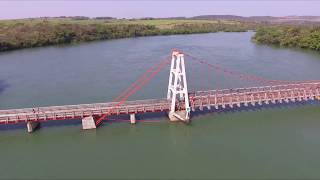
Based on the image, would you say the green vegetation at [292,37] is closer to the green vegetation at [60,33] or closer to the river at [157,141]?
the river at [157,141]

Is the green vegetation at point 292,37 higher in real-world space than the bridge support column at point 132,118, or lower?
higher

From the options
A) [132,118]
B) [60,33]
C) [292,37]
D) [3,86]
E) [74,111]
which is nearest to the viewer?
[74,111]

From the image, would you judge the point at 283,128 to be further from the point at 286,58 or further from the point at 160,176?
the point at 286,58

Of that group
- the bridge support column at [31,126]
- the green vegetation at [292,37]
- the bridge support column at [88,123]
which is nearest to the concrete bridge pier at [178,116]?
the bridge support column at [88,123]

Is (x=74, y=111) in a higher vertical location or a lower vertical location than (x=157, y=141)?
higher

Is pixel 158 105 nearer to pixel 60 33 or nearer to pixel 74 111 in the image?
pixel 74 111

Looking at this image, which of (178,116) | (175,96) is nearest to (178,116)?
(178,116)

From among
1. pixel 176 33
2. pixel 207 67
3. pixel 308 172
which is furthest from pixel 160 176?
pixel 176 33
